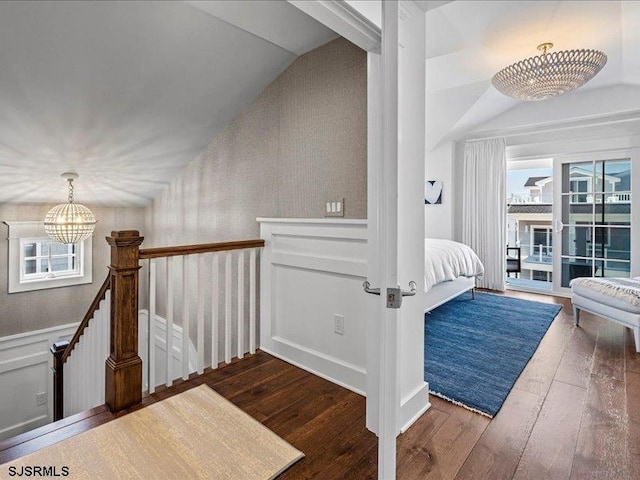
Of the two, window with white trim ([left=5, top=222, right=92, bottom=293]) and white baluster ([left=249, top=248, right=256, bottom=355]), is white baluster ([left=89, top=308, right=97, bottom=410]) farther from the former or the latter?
window with white trim ([left=5, top=222, right=92, bottom=293])

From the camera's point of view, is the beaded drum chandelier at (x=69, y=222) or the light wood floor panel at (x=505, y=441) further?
the beaded drum chandelier at (x=69, y=222)

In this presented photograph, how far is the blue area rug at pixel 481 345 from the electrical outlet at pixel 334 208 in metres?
1.22

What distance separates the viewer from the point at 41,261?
427 cm

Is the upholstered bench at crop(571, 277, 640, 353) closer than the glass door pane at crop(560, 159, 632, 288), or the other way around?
the upholstered bench at crop(571, 277, 640, 353)

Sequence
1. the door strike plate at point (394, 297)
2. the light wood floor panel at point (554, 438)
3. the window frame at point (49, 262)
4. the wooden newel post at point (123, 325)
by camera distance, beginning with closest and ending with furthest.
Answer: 1. the door strike plate at point (394, 297)
2. the light wood floor panel at point (554, 438)
3. the wooden newel post at point (123, 325)
4. the window frame at point (49, 262)

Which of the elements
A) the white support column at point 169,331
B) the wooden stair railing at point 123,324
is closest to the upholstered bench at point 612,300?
the white support column at point 169,331

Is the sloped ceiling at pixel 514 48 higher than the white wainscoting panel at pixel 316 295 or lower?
higher

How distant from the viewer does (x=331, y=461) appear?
5.15ft

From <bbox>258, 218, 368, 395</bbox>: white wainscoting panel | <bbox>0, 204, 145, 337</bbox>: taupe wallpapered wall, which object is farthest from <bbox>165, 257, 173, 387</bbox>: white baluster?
<bbox>0, 204, 145, 337</bbox>: taupe wallpapered wall

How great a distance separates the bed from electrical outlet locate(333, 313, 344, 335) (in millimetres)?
1213

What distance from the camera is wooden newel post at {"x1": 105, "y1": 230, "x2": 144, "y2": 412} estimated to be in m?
1.92

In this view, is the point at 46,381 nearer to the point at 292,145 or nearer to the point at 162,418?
the point at 162,418

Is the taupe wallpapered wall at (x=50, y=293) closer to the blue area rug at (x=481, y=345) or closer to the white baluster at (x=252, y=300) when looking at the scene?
the white baluster at (x=252, y=300)

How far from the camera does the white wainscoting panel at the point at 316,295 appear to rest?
2.17 meters
